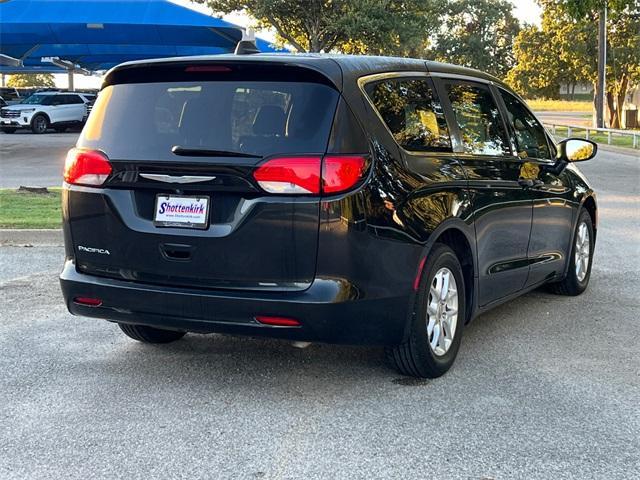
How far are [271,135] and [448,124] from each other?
1384 millimetres

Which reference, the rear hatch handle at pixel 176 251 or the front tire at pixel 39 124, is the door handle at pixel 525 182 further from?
the front tire at pixel 39 124

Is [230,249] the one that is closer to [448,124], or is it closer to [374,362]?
[374,362]

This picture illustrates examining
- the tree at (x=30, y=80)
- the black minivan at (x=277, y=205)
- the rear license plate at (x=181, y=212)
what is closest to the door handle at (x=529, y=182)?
the black minivan at (x=277, y=205)

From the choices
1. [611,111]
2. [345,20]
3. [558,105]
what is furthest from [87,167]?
[558,105]

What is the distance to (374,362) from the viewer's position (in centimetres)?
522

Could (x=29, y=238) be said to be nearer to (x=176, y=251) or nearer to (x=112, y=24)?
(x=176, y=251)

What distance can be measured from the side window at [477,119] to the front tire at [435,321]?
2.81 ft

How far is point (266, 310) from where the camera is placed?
4.27m

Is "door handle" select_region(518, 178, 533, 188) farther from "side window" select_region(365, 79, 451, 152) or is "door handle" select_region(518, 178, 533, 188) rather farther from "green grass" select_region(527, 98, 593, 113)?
"green grass" select_region(527, 98, 593, 113)

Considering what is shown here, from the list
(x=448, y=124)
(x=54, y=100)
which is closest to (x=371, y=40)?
(x=54, y=100)

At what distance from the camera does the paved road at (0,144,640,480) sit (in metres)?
3.72

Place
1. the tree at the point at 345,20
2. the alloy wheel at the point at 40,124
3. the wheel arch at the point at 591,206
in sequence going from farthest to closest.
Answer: the alloy wheel at the point at 40,124
the tree at the point at 345,20
the wheel arch at the point at 591,206

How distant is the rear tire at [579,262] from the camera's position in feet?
22.9

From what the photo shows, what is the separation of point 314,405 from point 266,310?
0.59 m
